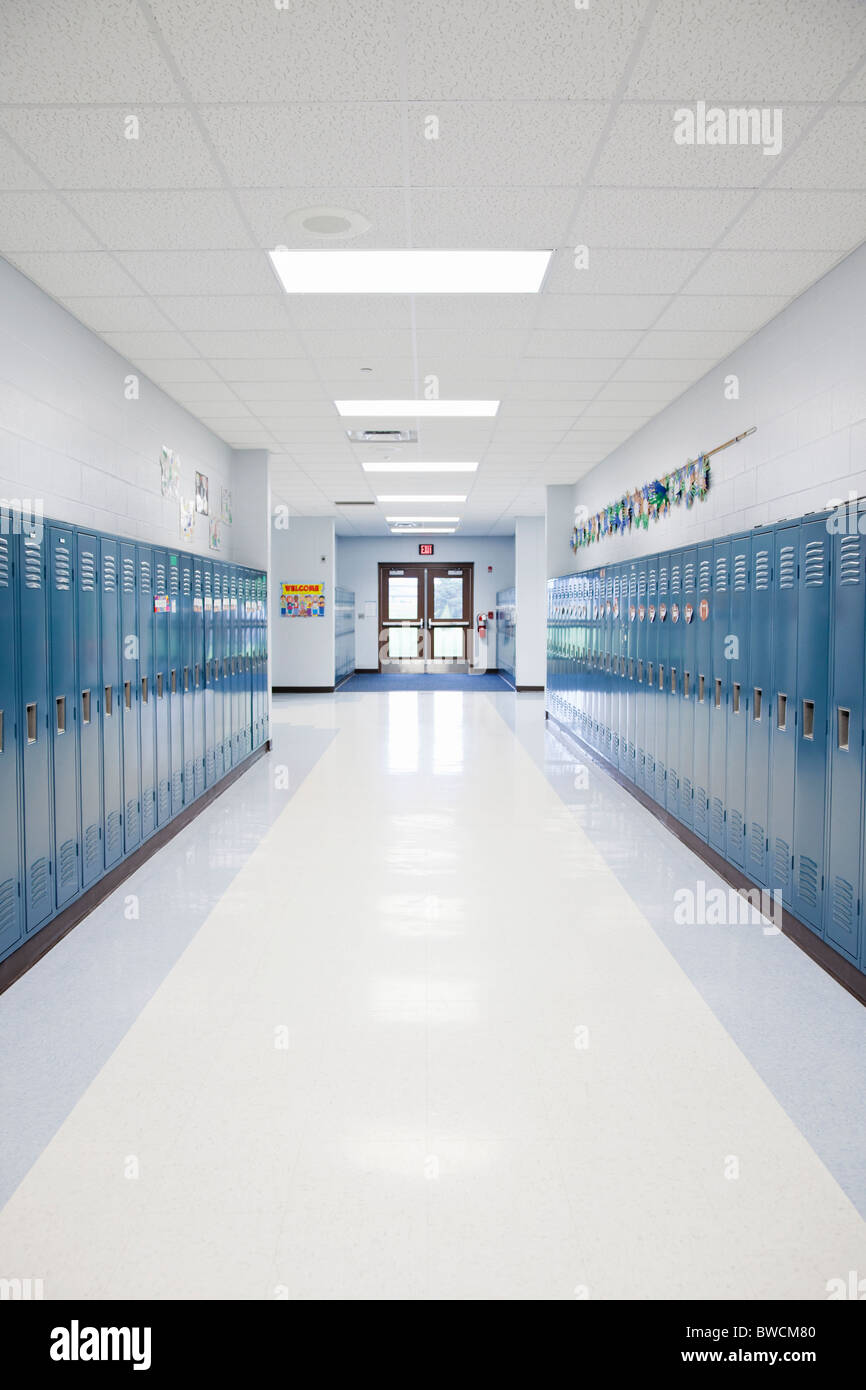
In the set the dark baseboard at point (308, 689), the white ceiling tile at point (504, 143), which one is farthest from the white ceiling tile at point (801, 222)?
the dark baseboard at point (308, 689)

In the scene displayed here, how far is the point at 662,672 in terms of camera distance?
589cm

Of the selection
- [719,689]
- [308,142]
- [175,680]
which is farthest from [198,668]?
[308,142]

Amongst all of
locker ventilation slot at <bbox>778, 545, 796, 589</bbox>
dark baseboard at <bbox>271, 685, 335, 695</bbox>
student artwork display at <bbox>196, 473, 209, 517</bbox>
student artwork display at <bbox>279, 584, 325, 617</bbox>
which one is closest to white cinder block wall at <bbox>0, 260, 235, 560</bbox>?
student artwork display at <bbox>196, 473, 209, 517</bbox>

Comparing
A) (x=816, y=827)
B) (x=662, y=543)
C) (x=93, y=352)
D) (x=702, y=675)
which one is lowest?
(x=816, y=827)

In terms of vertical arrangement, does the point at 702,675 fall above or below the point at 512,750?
above

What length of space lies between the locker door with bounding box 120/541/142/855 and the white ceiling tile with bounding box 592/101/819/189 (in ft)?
9.35

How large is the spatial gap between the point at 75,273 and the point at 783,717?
3.66 metres

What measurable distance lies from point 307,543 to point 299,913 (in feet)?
36.7

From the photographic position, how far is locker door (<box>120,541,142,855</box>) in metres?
4.60

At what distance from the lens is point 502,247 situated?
3.84 m

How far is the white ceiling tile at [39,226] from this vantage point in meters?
3.35
